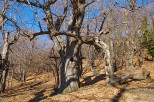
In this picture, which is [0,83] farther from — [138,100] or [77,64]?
[138,100]

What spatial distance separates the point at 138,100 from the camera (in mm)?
3902

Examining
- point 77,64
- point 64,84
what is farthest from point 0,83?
point 77,64

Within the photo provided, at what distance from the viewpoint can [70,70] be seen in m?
6.00

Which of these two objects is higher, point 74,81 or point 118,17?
point 118,17

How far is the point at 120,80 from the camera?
6.11 m

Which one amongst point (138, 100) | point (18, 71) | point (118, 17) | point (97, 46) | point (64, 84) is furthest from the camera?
point (18, 71)

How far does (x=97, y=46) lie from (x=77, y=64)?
1463 millimetres

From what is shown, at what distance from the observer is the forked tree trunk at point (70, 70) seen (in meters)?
5.91

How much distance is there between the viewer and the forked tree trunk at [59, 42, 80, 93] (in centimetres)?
591

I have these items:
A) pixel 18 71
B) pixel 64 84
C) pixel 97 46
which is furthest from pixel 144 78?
pixel 18 71

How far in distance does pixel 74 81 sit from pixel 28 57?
41.2ft

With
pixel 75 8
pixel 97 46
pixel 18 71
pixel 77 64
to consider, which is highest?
pixel 75 8

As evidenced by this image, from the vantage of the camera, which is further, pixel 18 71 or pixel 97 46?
pixel 18 71

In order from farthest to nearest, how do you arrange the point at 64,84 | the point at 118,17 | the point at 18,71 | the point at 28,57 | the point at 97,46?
the point at 18,71 → the point at 28,57 → the point at 118,17 → the point at 97,46 → the point at 64,84
